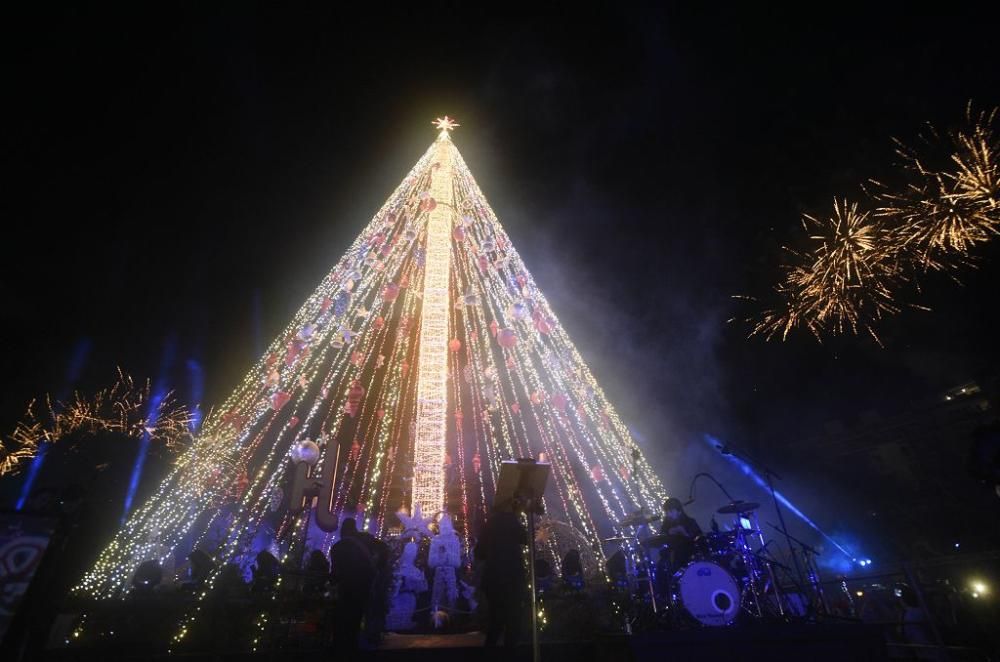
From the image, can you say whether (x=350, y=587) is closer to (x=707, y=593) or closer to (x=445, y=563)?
(x=445, y=563)

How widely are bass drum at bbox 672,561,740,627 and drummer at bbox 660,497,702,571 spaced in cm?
44

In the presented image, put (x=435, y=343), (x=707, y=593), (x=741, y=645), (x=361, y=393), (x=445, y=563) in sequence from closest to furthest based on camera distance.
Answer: (x=741, y=645) < (x=707, y=593) < (x=445, y=563) < (x=435, y=343) < (x=361, y=393)

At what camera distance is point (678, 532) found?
8.13m

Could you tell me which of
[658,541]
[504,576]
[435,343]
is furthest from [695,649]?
[435,343]

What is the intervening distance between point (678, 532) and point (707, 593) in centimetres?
114

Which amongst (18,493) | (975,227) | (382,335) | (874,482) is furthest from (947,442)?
(18,493)

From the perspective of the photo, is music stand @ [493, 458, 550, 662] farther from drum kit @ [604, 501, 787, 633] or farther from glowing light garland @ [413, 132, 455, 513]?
glowing light garland @ [413, 132, 455, 513]

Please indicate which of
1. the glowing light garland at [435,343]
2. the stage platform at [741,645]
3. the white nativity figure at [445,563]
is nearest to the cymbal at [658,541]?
the stage platform at [741,645]

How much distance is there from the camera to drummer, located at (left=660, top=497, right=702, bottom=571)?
7824 mm

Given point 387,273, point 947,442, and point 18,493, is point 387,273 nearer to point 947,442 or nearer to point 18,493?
point 18,493

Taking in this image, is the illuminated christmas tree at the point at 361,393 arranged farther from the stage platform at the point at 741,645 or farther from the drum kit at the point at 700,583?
the stage platform at the point at 741,645

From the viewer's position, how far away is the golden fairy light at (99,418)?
14562 millimetres

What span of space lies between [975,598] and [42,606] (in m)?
31.7

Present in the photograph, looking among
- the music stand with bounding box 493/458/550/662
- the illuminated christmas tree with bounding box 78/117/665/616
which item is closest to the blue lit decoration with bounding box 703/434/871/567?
the illuminated christmas tree with bounding box 78/117/665/616
